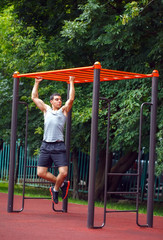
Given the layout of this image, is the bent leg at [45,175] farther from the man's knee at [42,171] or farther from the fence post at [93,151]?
the fence post at [93,151]

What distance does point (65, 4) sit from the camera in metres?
16.9

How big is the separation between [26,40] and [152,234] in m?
8.86

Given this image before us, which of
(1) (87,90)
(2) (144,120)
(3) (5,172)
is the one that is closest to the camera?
(2) (144,120)

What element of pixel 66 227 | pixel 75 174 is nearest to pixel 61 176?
pixel 66 227

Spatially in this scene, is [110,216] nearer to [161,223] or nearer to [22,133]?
[161,223]

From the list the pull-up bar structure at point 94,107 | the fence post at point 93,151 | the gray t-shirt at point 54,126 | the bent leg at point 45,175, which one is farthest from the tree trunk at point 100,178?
the fence post at point 93,151

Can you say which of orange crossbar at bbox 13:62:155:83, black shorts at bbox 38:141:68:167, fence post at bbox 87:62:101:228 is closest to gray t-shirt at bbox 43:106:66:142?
black shorts at bbox 38:141:68:167

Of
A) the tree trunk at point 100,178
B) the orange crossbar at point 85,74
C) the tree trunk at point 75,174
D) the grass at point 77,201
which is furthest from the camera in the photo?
the tree trunk at point 100,178

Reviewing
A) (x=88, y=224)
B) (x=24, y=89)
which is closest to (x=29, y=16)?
(x=24, y=89)

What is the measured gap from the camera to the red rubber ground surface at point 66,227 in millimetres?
7211

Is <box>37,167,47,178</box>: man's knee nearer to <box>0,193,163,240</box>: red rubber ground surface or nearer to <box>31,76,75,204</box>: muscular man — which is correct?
<box>31,76,75,204</box>: muscular man

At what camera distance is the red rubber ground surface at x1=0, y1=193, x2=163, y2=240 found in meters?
7.21

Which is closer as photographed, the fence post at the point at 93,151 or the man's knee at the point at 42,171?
the fence post at the point at 93,151

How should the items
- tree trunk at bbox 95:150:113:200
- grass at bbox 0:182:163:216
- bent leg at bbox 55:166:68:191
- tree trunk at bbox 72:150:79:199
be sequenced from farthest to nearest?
tree trunk at bbox 95:150:113:200 < tree trunk at bbox 72:150:79:199 < grass at bbox 0:182:163:216 < bent leg at bbox 55:166:68:191
